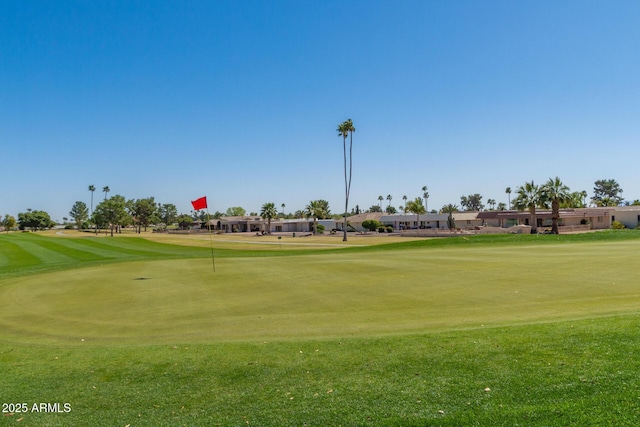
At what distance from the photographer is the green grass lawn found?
16.9ft

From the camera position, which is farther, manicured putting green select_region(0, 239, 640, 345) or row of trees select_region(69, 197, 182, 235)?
row of trees select_region(69, 197, 182, 235)

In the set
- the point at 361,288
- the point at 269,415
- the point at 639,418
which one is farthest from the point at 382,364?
the point at 361,288

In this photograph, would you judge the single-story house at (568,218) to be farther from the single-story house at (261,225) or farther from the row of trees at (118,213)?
the row of trees at (118,213)

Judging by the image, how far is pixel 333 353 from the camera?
7379 millimetres

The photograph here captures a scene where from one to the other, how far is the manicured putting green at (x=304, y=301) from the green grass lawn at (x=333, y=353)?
0.07 metres

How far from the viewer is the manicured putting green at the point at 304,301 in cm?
962

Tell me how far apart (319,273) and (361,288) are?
422 centimetres

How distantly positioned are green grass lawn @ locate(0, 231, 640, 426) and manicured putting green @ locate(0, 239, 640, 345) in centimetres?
7

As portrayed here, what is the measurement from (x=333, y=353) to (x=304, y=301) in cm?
516

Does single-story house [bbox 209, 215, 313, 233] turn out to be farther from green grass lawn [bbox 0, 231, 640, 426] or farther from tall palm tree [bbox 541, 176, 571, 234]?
green grass lawn [bbox 0, 231, 640, 426]

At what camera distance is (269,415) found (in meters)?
5.12

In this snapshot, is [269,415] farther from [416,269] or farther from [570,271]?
[570,271]

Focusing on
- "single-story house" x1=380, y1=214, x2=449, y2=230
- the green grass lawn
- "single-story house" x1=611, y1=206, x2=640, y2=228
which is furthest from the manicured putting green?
"single-story house" x1=380, y1=214, x2=449, y2=230

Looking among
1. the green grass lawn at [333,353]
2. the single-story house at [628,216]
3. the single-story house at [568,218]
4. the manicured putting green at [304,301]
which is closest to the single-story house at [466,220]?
the single-story house at [568,218]
